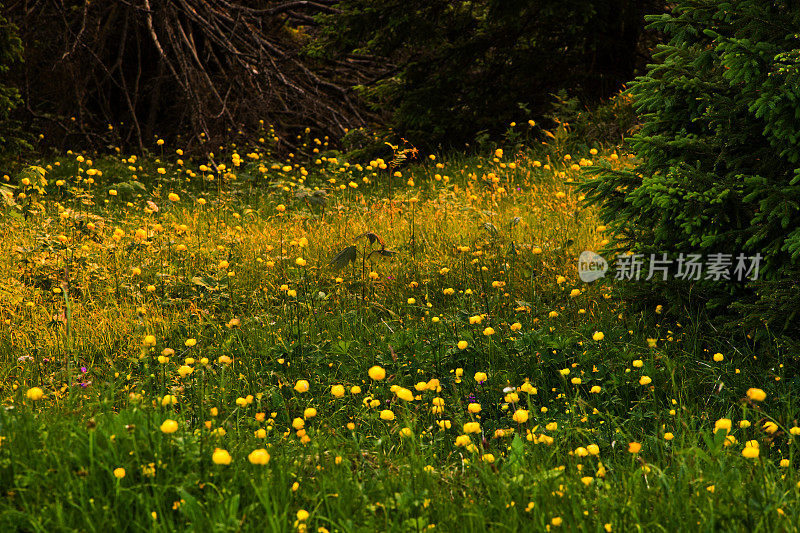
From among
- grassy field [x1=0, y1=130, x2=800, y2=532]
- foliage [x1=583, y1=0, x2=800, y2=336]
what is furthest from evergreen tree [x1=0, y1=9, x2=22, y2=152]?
foliage [x1=583, y1=0, x2=800, y2=336]

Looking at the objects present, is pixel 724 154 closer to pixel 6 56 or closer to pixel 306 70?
pixel 6 56

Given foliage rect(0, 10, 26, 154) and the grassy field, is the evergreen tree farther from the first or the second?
the grassy field

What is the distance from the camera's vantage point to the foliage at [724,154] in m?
3.04

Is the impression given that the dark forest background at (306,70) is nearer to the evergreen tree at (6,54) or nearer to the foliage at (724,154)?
the evergreen tree at (6,54)

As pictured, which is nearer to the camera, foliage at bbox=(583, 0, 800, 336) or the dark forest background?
foliage at bbox=(583, 0, 800, 336)

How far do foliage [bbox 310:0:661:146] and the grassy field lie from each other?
1.68 metres

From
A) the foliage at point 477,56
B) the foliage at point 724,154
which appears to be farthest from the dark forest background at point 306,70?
the foliage at point 724,154

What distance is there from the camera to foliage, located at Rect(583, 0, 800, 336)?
3045 mm

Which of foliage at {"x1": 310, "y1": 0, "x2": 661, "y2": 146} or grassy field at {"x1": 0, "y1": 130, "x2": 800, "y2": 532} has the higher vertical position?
foliage at {"x1": 310, "y1": 0, "x2": 661, "y2": 146}

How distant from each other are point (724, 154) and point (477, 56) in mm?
5293

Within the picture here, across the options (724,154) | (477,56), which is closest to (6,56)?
(477,56)

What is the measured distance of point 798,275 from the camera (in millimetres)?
3057

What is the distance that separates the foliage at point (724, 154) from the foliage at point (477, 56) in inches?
175

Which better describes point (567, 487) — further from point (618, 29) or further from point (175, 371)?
point (618, 29)
